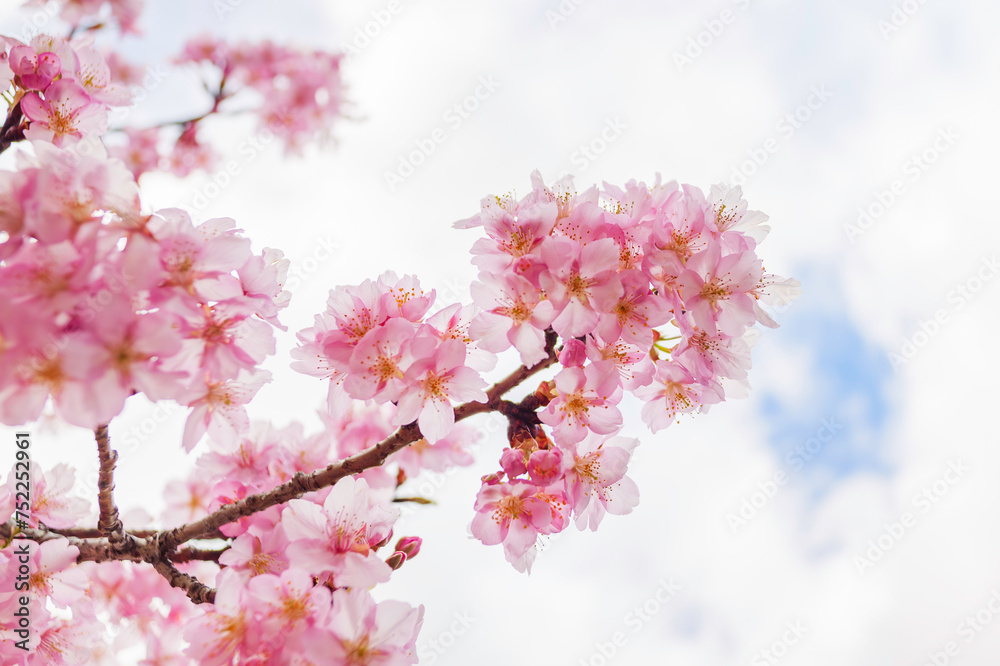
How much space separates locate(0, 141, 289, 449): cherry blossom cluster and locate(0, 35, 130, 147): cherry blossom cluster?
0.99 m

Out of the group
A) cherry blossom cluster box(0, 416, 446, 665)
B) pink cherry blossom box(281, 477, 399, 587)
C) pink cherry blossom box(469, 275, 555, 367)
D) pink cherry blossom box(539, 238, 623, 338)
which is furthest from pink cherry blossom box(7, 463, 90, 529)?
pink cherry blossom box(539, 238, 623, 338)

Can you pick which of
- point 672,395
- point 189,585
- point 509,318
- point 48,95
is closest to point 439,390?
point 509,318

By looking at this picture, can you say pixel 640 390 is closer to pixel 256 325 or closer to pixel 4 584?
pixel 256 325

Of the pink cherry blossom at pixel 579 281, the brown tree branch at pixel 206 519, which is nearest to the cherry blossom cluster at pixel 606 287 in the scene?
the pink cherry blossom at pixel 579 281

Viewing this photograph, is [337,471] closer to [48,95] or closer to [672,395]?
[672,395]

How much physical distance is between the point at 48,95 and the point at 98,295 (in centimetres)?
149

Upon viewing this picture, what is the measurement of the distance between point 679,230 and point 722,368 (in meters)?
0.49

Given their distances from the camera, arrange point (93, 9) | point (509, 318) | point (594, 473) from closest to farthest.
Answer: point (509, 318) → point (594, 473) → point (93, 9)

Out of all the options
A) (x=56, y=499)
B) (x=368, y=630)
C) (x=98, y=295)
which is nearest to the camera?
(x=98, y=295)

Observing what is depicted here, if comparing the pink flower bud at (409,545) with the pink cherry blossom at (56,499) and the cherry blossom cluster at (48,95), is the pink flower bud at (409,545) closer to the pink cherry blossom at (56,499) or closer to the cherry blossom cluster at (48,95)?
the pink cherry blossom at (56,499)

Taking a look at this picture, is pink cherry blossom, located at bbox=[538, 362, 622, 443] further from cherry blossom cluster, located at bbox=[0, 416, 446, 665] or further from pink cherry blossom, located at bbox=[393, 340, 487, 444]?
cherry blossom cluster, located at bbox=[0, 416, 446, 665]

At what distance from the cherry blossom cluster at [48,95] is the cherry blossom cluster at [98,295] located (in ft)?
3.25

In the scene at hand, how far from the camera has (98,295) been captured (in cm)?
128

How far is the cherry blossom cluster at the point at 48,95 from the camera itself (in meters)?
2.18
